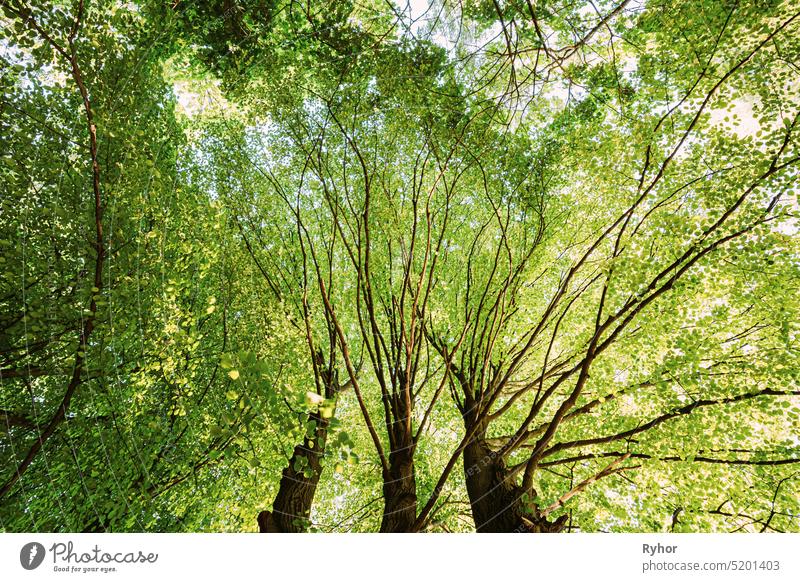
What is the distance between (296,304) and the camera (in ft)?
14.1

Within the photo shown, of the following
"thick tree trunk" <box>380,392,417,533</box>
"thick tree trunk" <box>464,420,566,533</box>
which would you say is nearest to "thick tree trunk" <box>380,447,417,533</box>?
"thick tree trunk" <box>380,392,417,533</box>

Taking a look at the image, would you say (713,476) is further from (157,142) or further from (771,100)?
(157,142)

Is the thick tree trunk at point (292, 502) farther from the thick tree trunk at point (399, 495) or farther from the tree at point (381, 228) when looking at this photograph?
the thick tree trunk at point (399, 495)
